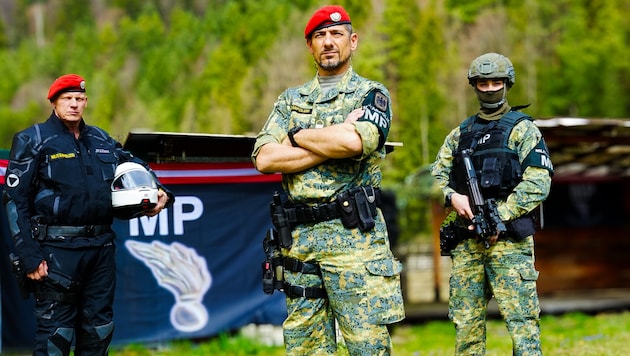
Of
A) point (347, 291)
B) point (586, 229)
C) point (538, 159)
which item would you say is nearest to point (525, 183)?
point (538, 159)

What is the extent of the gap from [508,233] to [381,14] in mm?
31280

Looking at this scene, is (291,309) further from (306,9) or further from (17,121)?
(17,121)

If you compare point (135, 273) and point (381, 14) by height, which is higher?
point (381, 14)

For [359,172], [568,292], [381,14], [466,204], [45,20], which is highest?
[45,20]

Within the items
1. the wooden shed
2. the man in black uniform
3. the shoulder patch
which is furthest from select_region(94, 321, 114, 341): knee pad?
the wooden shed

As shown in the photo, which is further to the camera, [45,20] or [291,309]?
[45,20]

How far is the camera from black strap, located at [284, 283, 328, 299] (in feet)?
12.1

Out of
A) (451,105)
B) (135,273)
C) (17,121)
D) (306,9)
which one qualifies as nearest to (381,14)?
(451,105)

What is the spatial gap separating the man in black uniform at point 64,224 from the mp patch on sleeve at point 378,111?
1591 mm

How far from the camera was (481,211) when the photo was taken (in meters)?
4.37

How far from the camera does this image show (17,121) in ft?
245

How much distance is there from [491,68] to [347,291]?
1.72 metres

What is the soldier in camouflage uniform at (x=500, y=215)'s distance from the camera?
Result: 14.3 ft

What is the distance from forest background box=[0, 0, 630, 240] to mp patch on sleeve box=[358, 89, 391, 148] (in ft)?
9.68
